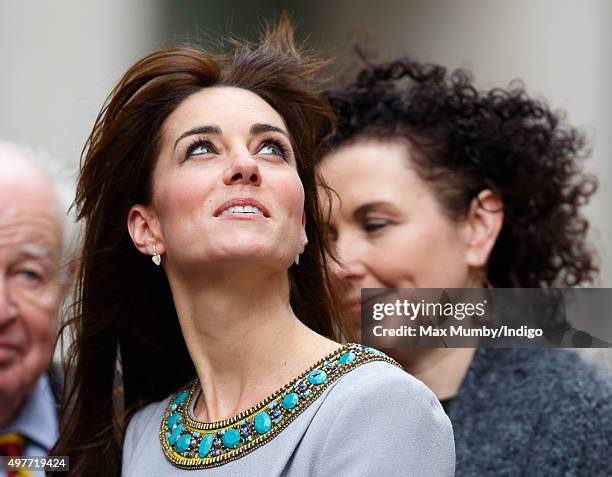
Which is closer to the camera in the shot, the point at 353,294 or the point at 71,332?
the point at 71,332

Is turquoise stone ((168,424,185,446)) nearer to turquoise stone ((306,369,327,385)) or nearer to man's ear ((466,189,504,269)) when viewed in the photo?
turquoise stone ((306,369,327,385))

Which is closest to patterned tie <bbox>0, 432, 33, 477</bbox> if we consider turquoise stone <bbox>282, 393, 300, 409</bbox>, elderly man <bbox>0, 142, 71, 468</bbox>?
elderly man <bbox>0, 142, 71, 468</bbox>

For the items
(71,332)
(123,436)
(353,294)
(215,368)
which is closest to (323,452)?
(215,368)

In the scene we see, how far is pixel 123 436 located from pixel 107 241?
1.37 ft

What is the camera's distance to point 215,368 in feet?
7.32

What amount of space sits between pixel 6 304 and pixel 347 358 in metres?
0.93

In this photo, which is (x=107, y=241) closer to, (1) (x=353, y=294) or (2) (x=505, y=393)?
(1) (x=353, y=294)

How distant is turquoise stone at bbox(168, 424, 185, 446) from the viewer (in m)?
2.21

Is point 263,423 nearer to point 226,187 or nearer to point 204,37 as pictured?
point 226,187

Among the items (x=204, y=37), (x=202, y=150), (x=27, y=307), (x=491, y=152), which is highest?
(x=204, y=37)

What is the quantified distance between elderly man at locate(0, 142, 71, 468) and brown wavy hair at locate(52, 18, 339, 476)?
109 millimetres

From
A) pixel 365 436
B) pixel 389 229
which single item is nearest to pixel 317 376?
pixel 365 436

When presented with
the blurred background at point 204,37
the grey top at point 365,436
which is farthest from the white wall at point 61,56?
the grey top at point 365,436

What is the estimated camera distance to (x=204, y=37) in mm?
4320
